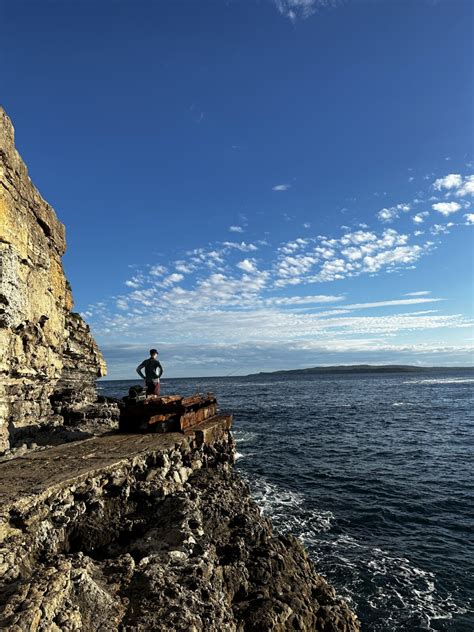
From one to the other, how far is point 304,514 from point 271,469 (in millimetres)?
6548

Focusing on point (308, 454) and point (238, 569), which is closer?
point (238, 569)

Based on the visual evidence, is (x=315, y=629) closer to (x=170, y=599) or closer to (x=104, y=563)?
(x=170, y=599)

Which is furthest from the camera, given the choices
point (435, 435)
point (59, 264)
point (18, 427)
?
point (435, 435)

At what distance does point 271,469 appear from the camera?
20656mm

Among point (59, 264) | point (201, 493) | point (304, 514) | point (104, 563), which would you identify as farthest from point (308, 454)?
point (104, 563)

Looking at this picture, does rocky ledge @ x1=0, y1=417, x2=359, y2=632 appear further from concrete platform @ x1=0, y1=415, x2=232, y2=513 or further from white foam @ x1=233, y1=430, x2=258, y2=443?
white foam @ x1=233, y1=430, x2=258, y2=443

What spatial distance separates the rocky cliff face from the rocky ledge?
15.4 ft

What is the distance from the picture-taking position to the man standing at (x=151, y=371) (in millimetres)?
15156

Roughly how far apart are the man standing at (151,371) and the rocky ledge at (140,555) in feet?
17.3

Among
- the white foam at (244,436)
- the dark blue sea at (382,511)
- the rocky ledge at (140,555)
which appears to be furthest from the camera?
the white foam at (244,436)

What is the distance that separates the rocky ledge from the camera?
4.52 meters

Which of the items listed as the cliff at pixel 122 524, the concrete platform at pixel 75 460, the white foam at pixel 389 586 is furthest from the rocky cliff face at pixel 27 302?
the white foam at pixel 389 586

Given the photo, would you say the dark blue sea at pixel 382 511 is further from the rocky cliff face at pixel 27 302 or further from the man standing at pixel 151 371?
the rocky cliff face at pixel 27 302

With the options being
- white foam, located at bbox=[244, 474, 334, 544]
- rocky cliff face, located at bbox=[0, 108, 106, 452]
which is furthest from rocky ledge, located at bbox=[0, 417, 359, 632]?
rocky cliff face, located at bbox=[0, 108, 106, 452]
